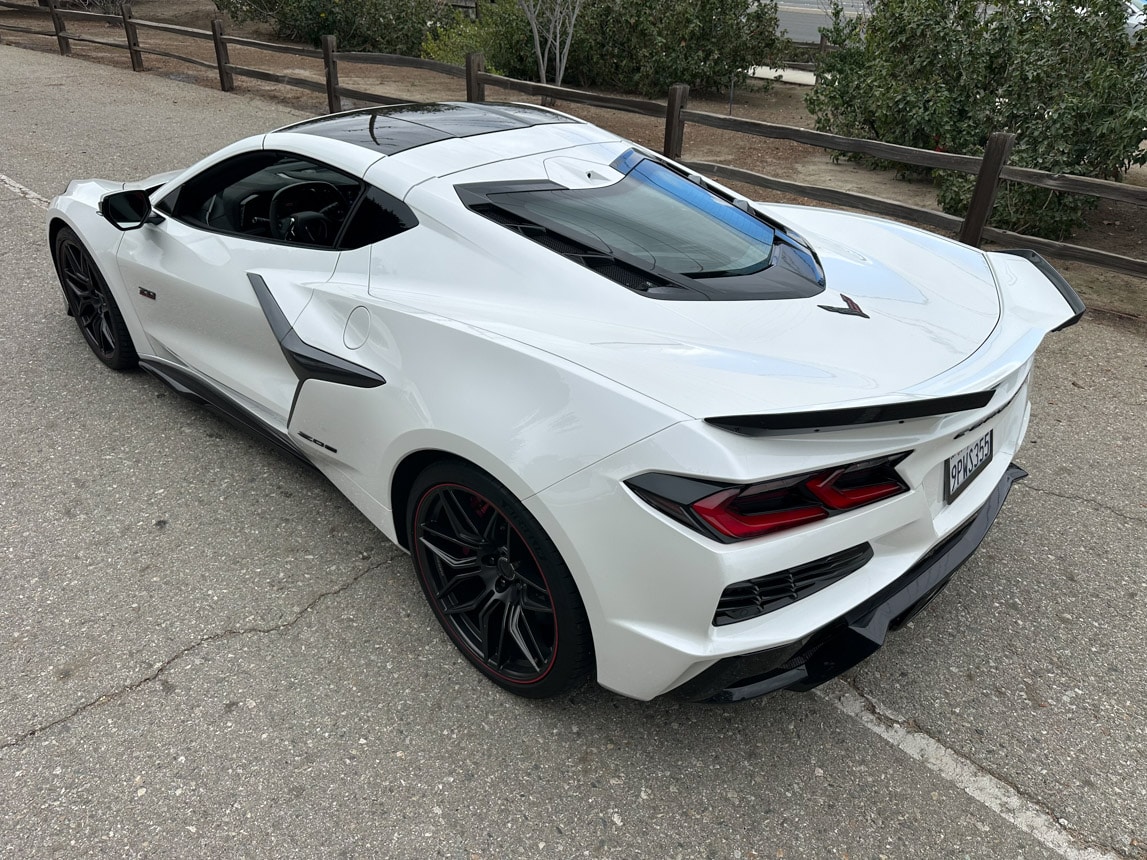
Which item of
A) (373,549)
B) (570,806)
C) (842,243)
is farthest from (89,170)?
(570,806)

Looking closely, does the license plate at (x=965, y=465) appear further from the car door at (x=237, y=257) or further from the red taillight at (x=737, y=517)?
the car door at (x=237, y=257)

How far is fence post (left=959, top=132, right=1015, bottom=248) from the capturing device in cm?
551

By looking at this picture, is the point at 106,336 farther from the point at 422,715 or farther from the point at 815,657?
the point at 815,657

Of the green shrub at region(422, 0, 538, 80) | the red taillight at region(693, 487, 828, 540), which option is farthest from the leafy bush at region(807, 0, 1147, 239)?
the green shrub at region(422, 0, 538, 80)

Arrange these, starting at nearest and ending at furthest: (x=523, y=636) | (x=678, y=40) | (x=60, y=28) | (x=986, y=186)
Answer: (x=523, y=636) → (x=986, y=186) → (x=678, y=40) → (x=60, y=28)

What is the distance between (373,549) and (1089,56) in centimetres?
683

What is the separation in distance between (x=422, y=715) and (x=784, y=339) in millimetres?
1480

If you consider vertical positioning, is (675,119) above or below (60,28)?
below

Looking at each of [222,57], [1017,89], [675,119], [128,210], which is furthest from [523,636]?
[222,57]

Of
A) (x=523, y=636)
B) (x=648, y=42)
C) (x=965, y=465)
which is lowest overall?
(x=523, y=636)

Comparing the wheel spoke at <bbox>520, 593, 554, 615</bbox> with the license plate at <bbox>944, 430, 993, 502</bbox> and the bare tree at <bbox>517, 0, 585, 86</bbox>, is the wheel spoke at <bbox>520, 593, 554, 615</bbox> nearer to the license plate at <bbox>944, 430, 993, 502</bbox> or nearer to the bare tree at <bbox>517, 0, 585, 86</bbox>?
the license plate at <bbox>944, 430, 993, 502</bbox>

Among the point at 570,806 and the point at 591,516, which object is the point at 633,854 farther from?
the point at 591,516

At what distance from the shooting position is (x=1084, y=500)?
347 cm

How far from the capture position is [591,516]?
1930 millimetres
